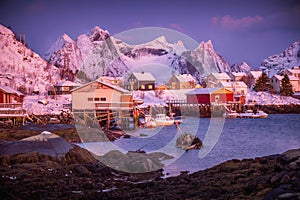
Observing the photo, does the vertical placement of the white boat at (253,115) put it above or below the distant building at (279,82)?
below

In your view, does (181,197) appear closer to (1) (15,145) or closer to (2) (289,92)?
(1) (15,145)

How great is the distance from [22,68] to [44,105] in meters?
28.4

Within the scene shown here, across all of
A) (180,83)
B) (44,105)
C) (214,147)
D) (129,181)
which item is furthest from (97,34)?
(129,181)

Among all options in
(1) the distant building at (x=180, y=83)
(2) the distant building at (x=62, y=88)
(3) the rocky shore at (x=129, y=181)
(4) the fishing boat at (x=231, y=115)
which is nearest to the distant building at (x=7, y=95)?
(3) the rocky shore at (x=129, y=181)

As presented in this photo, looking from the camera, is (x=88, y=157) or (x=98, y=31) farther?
Answer: (x=98, y=31)

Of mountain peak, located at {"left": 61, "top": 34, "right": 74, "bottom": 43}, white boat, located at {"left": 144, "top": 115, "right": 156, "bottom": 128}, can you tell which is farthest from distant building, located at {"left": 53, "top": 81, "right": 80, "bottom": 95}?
mountain peak, located at {"left": 61, "top": 34, "right": 74, "bottom": 43}

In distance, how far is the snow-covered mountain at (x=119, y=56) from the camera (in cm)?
11319

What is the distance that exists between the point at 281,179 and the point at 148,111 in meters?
45.5

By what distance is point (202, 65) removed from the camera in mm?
157875

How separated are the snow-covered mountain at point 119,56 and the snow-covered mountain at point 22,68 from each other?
47.1 ft

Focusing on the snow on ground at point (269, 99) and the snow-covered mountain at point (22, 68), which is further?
the snow on ground at point (269, 99)

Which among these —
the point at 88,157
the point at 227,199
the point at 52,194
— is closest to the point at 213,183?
the point at 227,199

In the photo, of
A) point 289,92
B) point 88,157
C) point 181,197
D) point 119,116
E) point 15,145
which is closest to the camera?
point 181,197

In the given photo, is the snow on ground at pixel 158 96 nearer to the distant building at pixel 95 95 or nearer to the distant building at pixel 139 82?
the distant building at pixel 139 82
